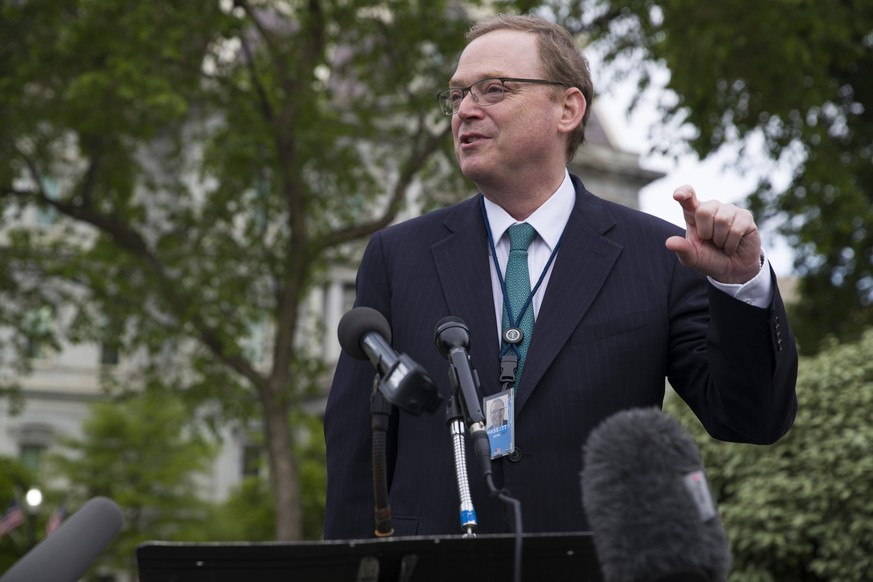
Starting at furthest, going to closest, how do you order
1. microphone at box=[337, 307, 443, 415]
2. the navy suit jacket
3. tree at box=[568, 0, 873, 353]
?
tree at box=[568, 0, 873, 353] → the navy suit jacket → microphone at box=[337, 307, 443, 415]

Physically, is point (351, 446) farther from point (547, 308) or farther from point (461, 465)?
point (461, 465)

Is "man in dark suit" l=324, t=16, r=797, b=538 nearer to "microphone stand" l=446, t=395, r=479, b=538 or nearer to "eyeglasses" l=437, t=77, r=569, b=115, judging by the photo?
"eyeglasses" l=437, t=77, r=569, b=115

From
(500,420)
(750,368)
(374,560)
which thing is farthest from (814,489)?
(374,560)

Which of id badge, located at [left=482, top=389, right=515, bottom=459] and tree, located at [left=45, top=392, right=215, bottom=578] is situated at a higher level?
tree, located at [left=45, top=392, right=215, bottom=578]

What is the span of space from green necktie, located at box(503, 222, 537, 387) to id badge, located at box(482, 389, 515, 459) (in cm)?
21

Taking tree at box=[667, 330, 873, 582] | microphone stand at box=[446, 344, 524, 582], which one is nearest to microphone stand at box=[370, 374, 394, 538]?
microphone stand at box=[446, 344, 524, 582]

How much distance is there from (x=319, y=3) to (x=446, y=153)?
2.75 m

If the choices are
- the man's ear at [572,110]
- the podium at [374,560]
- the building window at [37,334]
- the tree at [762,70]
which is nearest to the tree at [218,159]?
the building window at [37,334]

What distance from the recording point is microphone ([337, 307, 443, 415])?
274cm

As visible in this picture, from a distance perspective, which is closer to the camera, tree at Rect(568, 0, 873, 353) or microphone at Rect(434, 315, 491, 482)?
microphone at Rect(434, 315, 491, 482)

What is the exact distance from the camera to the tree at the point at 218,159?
1730 cm

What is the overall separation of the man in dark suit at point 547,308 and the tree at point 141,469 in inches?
1577

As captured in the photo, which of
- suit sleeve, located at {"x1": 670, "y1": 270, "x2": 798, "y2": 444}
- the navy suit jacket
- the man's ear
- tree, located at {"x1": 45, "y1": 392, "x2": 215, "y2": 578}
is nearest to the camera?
suit sleeve, located at {"x1": 670, "y1": 270, "x2": 798, "y2": 444}

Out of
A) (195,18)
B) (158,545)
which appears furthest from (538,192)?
(195,18)
